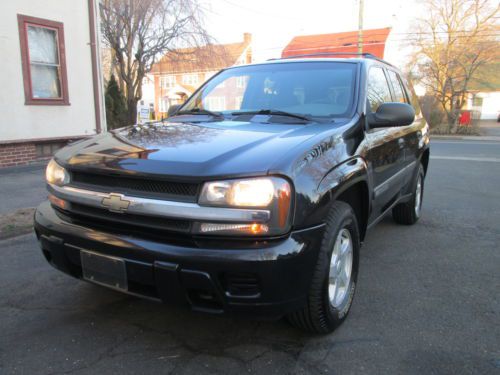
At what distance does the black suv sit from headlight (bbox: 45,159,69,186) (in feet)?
0.03

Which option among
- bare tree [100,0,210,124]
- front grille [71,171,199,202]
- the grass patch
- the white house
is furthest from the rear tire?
bare tree [100,0,210,124]

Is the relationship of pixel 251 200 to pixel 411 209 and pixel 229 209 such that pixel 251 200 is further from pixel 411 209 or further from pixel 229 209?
pixel 411 209

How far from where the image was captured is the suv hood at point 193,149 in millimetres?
2129

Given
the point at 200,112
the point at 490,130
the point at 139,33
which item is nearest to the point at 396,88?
the point at 200,112

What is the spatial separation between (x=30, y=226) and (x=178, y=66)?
17843mm

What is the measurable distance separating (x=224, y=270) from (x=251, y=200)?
0.36 meters

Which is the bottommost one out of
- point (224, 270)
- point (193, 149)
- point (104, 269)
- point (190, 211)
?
point (104, 269)

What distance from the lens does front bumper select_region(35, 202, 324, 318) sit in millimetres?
2031

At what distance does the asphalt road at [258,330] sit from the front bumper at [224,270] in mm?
446

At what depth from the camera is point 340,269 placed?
2723mm

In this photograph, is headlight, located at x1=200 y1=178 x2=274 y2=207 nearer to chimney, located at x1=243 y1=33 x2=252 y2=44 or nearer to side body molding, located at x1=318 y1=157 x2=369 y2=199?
side body molding, located at x1=318 y1=157 x2=369 y2=199

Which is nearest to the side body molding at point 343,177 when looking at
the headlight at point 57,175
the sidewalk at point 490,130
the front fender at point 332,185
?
the front fender at point 332,185

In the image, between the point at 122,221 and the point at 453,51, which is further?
the point at 453,51

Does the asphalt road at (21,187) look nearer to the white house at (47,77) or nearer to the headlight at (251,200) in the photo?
the white house at (47,77)
